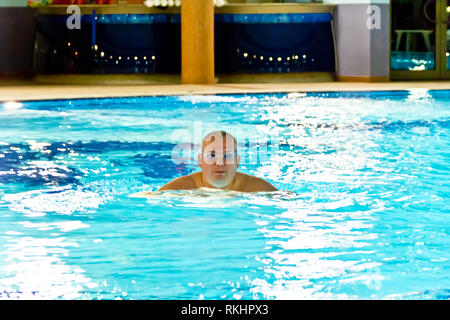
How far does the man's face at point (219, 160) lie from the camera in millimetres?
4711

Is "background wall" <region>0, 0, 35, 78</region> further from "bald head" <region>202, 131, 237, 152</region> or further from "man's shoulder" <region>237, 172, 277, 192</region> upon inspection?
"bald head" <region>202, 131, 237, 152</region>

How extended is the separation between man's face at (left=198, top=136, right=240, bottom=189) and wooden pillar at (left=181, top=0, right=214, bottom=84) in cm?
928

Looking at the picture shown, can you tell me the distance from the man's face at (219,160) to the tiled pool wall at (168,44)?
32.2 feet

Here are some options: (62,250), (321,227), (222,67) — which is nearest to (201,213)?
(321,227)

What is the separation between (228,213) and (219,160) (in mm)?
321

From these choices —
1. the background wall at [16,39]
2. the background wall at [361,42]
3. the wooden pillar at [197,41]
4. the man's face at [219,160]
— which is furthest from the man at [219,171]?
the background wall at [16,39]

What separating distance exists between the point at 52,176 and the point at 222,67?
8.87m

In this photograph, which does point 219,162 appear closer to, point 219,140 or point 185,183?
point 219,140

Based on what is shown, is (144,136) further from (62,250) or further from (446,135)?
(62,250)

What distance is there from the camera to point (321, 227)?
15.3 ft

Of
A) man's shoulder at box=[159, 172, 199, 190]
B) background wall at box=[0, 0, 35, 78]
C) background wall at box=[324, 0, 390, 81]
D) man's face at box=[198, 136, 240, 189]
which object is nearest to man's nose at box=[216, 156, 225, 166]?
man's face at box=[198, 136, 240, 189]

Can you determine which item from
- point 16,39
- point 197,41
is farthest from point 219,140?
point 16,39

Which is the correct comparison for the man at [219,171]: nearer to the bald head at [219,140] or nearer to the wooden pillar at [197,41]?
the bald head at [219,140]

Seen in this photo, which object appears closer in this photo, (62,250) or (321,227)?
(62,250)
